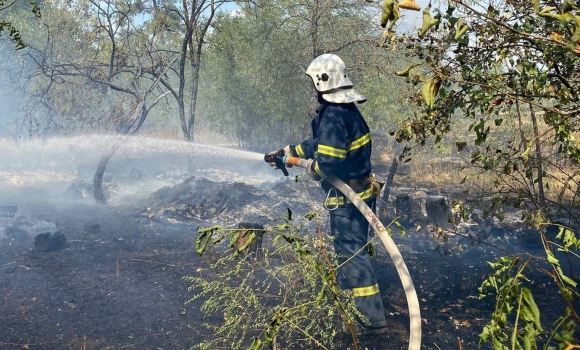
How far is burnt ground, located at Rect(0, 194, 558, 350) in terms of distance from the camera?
4.07m

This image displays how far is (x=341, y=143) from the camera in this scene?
4105mm

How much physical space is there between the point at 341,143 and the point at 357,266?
1.06m

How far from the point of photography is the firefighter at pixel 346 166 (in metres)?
4.11

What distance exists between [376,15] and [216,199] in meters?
4.85

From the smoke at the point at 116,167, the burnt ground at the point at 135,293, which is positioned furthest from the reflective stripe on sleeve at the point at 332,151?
the smoke at the point at 116,167

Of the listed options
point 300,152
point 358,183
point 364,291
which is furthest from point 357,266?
point 300,152

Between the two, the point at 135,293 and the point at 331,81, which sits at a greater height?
the point at 331,81

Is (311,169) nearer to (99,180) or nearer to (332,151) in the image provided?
(332,151)

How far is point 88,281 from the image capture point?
5.40m

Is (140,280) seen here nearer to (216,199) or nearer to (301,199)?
(216,199)

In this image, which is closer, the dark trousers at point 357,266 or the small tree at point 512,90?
the small tree at point 512,90

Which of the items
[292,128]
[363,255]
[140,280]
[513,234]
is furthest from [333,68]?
[292,128]

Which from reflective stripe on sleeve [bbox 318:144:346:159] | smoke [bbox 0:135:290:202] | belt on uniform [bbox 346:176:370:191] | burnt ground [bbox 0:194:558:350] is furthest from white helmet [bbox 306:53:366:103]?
smoke [bbox 0:135:290:202]

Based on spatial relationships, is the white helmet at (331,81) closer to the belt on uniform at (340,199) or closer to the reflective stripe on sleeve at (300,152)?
the reflective stripe on sleeve at (300,152)
